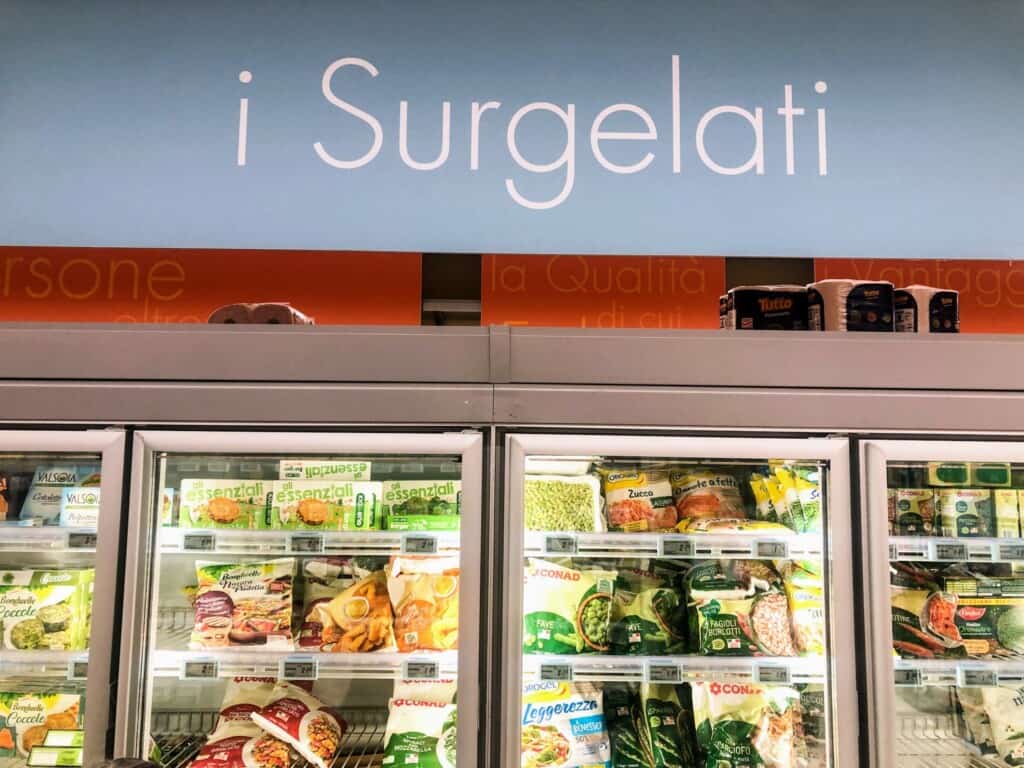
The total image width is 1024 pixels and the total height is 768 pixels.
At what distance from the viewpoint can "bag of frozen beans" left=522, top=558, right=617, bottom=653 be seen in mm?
1879

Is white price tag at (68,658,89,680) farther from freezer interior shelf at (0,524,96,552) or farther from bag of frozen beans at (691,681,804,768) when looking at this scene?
bag of frozen beans at (691,681,804,768)

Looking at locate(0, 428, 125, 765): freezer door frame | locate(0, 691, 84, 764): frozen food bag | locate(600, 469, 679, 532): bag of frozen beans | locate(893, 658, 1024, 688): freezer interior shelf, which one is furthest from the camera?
locate(600, 469, 679, 532): bag of frozen beans

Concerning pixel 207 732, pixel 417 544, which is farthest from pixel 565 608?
pixel 207 732

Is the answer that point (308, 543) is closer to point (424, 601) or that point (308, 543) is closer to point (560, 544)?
point (424, 601)

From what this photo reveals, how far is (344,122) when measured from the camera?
2.18 m

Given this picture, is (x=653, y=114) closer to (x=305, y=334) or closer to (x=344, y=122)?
(x=344, y=122)

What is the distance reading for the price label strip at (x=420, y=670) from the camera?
1.74 metres

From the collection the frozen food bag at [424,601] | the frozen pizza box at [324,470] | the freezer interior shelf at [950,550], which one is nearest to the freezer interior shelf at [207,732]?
the frozen food bag at [424,601]

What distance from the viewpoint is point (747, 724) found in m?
1.86

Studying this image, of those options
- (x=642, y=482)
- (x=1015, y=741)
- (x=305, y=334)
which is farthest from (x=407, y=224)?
(x=1015, y=741)

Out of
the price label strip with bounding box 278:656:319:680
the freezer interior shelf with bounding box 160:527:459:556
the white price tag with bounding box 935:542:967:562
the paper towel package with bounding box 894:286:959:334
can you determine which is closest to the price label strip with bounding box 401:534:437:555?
the freezer interior shelf with bounding box 160:527:459:556

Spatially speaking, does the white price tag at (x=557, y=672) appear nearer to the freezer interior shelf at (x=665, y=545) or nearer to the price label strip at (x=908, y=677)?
the freezer interior shelf at (x=665, y=545)

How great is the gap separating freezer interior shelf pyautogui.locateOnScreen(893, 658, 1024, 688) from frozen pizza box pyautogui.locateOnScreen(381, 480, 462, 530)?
1147mm

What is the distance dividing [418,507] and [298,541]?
312 mm
